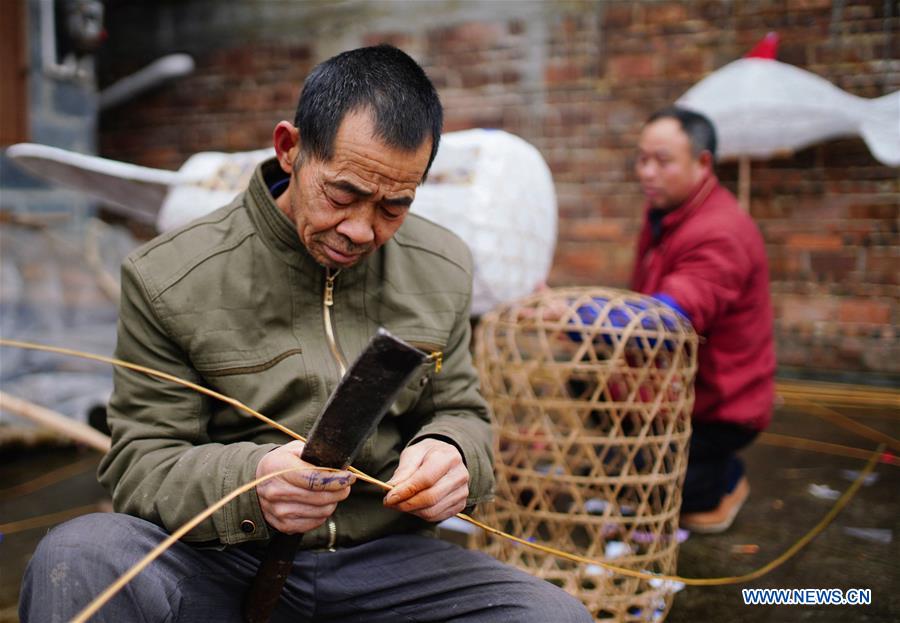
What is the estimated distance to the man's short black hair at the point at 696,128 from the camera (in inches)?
113

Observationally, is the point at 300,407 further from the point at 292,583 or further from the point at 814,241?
the point at 814,241

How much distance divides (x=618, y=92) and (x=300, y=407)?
138 inches

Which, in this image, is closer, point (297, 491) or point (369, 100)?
point (297, 491)

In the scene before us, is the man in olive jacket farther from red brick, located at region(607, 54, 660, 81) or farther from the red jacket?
red brick, located at region(607, 54, 660, 81)

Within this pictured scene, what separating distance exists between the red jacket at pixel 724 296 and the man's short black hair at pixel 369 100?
4.39 feet

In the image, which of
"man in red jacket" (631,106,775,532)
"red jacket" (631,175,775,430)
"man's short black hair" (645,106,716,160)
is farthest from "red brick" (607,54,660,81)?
"red jacket" (631,175,775,430)

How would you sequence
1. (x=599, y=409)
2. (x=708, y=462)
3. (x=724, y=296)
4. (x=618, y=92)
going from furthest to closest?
(x=618, y=92)
(x=708, y=462)
(x=724, y=296)
(x=599, y=409)

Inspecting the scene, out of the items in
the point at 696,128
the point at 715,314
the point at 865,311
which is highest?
the point at 696,128

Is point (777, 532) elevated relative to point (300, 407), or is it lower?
lower

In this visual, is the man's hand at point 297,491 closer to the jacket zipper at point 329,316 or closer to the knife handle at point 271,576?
the knife handle at point 271,576

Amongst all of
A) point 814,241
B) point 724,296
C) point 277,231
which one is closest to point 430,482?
point 277,231

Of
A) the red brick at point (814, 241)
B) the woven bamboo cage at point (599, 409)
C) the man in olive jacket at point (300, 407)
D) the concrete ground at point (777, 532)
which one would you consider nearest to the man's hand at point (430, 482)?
the man in olive jacket at point (300, 407)

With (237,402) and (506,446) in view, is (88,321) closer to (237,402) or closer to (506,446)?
(506,446)

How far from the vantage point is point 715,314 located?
2.56 metres
